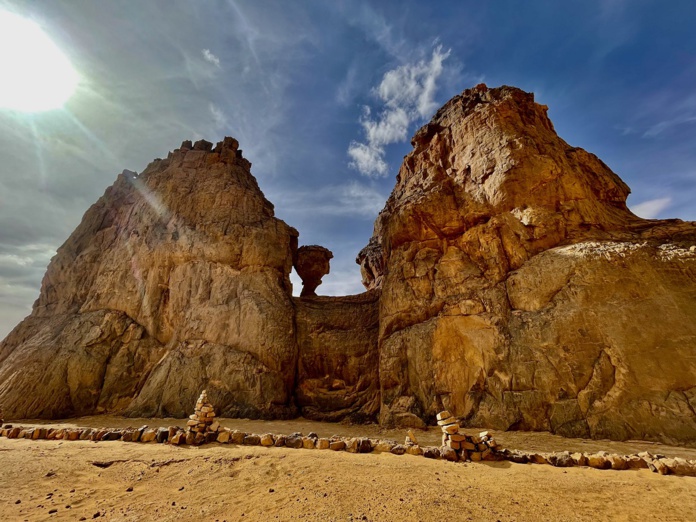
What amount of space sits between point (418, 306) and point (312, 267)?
16.7 m

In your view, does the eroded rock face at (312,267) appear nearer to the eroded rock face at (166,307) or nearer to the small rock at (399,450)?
the eroded rock face at (166,307)

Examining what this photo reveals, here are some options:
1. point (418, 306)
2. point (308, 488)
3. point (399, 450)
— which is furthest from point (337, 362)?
point (308, 488)

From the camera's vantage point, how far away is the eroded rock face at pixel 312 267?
3416cm

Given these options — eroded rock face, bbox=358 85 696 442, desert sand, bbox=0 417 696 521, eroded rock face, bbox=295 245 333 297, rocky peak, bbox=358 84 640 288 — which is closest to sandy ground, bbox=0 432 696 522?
desert sand, bbox=0 417 696 521

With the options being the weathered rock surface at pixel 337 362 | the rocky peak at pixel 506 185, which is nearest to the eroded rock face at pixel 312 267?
the weathered rock surface at pixel 337 362

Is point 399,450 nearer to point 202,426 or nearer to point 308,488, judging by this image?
point 308,488

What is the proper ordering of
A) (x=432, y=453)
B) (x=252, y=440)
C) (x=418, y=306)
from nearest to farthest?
Result: (x=432, y=453), (x=252, y=440), (x=418, y=306)

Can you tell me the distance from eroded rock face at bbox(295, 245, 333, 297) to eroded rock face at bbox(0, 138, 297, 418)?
4.78m

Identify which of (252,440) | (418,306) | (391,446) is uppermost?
(418,306)

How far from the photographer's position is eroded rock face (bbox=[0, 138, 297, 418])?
19.2 meters

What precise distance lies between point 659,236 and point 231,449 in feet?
61.9

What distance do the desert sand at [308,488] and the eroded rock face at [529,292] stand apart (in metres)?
6.47

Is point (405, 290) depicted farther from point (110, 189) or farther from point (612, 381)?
point (110, 189)

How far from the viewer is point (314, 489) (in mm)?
5773
